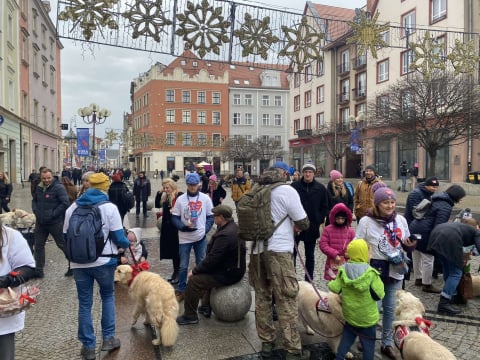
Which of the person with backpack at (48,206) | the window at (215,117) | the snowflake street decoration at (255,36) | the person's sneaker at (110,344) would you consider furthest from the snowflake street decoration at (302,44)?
the window at (215,117)

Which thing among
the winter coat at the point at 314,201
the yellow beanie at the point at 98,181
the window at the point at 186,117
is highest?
the window at the point at 186,117

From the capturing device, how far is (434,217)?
5.55 meters

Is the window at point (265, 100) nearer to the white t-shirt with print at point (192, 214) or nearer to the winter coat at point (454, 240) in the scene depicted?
Result: the white t-shirt with print at point (192, 214)

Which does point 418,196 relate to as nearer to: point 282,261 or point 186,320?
point 282,261

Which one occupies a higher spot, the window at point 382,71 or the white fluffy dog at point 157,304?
the window at point 382,71

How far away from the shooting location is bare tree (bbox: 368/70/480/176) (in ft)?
59.7

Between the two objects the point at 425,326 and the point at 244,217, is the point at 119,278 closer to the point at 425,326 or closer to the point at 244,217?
the point at 244,217

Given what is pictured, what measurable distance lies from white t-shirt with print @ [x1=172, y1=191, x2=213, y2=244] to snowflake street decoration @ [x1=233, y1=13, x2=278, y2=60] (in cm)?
352

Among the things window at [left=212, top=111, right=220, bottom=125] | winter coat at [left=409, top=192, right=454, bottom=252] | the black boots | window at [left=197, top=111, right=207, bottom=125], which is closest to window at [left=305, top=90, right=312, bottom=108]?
window at [left=212, top=111, right=220, bottom=125]

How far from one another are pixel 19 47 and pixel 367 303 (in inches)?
1059

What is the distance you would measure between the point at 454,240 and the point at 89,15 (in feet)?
21.5

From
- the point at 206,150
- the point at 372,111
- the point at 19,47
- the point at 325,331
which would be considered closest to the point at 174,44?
the point at 325,331

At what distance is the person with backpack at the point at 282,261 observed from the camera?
3.80m

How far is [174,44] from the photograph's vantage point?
24.0ft
